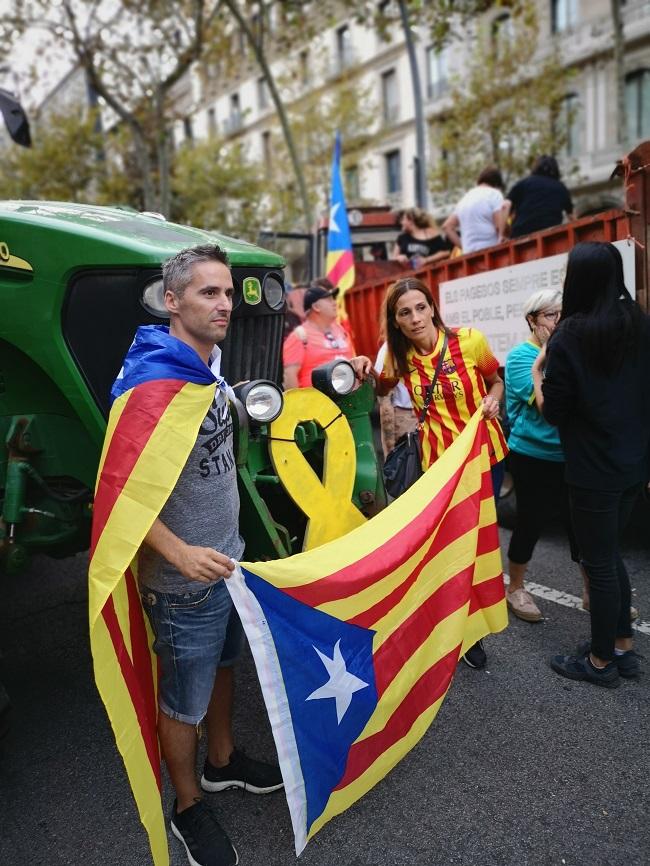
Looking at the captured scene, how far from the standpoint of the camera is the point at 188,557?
2072 millimetres

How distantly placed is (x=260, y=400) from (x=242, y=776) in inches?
56.4

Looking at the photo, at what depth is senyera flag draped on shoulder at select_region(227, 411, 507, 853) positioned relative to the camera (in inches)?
87.6

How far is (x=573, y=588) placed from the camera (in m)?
4.32

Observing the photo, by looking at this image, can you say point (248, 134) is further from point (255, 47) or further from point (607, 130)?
point (255, 47)

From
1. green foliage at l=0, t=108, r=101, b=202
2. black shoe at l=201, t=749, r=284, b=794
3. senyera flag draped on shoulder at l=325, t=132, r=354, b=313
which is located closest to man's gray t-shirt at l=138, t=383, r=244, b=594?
black shoe at l=201, t=749, r=284, b=794

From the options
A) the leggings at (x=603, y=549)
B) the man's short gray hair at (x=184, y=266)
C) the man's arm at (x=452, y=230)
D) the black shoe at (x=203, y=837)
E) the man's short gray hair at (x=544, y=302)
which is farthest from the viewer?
the man's arm at (x=452, y=230)

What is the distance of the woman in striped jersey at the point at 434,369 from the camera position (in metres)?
3.46

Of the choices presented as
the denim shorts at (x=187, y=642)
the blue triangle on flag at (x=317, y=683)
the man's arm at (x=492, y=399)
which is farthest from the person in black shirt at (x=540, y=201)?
the denim shorts at (x=187, y=642)

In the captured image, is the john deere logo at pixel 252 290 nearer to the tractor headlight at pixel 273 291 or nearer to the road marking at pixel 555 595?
the tractor headlight at pixel 273 291

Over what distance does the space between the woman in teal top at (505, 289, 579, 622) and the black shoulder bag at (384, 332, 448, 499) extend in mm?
530

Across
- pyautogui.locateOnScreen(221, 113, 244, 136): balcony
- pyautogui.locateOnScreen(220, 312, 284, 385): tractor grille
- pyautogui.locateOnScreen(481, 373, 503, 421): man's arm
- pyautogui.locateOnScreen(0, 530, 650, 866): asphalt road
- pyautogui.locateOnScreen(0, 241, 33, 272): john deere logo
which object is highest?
pyautogui.locateOnScreen(221, 113, 244, 136): balcony

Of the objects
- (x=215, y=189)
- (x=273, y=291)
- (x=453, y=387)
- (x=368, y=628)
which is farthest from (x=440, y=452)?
(x=215, y=189)

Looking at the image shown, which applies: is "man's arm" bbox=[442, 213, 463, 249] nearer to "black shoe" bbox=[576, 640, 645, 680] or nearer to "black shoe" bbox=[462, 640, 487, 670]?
"black shoe" bbox=[462, 640, 487, 670]

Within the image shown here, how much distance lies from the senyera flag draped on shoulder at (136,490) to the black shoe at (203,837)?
259mm
